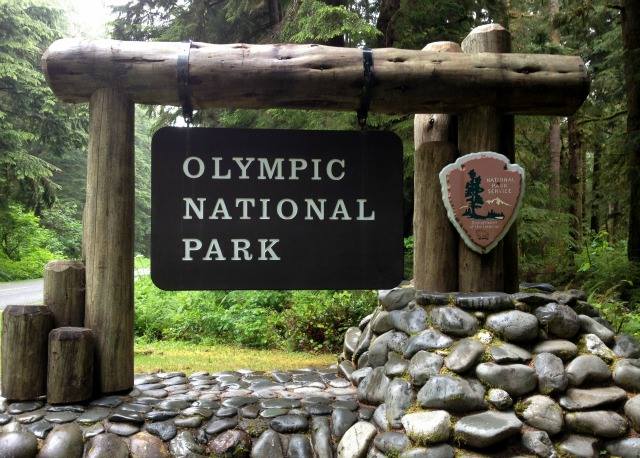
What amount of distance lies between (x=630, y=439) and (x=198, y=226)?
2905 millimetres

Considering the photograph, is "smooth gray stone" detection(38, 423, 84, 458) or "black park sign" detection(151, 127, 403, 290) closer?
"smooth gray stone" detection(38, 423, 84, 458)

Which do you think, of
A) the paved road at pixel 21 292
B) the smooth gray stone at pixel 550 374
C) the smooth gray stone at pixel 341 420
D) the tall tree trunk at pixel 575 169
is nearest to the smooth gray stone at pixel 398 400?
the smooth gray stone at pixel 341 420

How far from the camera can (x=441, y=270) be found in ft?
11.7

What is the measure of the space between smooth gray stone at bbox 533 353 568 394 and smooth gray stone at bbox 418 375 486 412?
14.8 inches

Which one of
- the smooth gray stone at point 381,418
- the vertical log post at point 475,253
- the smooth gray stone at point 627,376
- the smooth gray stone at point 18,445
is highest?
the vertical log post at point 475,253

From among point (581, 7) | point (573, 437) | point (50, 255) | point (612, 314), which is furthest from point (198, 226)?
point (50, 255)

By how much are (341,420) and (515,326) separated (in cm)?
127

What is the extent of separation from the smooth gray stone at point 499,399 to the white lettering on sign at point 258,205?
1.35m

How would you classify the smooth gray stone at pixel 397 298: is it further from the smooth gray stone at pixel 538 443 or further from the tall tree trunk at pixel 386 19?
the tall tree trunk at pixel 386 19

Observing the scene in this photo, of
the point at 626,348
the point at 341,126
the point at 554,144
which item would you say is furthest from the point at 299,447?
the point at 554,144

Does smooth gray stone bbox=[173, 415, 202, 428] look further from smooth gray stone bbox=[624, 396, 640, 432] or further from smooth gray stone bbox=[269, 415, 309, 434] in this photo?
smooth gray stone bbox=[624, 396, 640, 432]

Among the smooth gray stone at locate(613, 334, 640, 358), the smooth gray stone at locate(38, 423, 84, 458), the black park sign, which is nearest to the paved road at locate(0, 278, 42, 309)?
the smooth gray stone at locate(38, 423, 84, 458)

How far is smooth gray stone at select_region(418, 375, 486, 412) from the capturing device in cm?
284

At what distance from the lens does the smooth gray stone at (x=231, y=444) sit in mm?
3030
